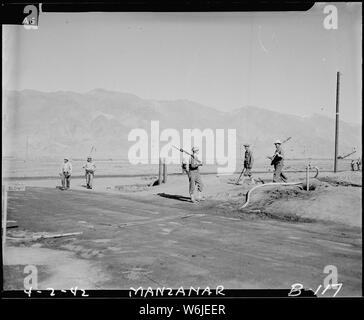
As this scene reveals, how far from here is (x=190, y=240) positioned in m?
6.08

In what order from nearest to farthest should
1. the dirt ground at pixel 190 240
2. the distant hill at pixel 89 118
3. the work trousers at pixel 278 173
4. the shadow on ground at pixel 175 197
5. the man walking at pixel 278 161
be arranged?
the dirt ground at pixel 190 240 < the distant hill at pixel 89 118 < the man walking at pixel 278 161 < the work trousers at pixel 278 173 < the shadow on ground at pixel 175 197

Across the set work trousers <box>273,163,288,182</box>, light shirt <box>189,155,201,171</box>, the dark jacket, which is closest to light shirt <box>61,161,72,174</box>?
light shirt <box>189,155,201,171</box>

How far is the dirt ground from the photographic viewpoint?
515cm

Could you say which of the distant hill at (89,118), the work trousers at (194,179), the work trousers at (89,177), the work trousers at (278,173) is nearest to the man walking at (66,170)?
the distant hill at (89,118)

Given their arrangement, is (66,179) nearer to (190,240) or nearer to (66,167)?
(66,167)

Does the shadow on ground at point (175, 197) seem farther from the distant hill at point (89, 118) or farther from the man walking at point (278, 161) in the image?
the distant hill at point (89, 118)

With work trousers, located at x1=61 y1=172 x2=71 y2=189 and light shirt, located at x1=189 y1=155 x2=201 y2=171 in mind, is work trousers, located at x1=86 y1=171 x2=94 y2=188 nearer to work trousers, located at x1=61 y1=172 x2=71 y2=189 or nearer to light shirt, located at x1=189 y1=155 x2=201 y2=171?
work trousers, located at x1=61 y1=172 x2=71 y2=189

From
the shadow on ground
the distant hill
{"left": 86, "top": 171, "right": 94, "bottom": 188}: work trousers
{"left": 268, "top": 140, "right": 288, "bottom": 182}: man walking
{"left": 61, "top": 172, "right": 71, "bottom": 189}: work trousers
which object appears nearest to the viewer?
the distant hill

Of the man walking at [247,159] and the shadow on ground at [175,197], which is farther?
the shadow on ground at [175,197]

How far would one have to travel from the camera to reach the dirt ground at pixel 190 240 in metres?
5.15

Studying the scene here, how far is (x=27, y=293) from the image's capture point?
528 centimetres
